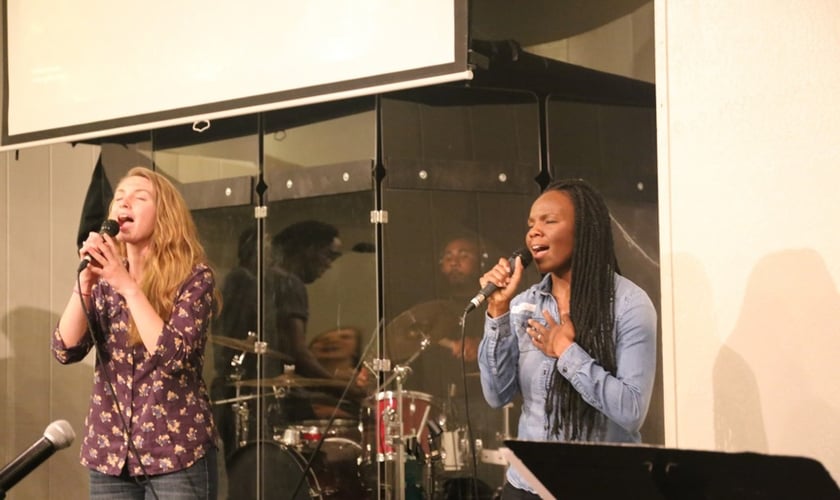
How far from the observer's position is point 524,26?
3.10 m

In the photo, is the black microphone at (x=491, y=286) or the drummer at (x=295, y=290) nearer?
the black microphone at (x=491, y=286)

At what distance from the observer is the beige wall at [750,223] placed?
207 cm

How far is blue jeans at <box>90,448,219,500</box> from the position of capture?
2.31 metres

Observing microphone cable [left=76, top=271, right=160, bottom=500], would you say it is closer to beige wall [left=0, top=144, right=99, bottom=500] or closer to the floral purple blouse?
the floral purple blouse

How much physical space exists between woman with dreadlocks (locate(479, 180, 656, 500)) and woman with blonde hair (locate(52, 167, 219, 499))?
2.53ft

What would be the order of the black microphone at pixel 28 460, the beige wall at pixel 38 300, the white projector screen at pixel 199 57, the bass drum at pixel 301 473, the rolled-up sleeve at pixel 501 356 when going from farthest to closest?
the beige wall at pixel 38 300 → the bass drum at pixel 301 473 → the white projector screen at pixel 199 57 → the rolled-up sleeve at pixel 501 356 → the black microphone at pixel 28 460

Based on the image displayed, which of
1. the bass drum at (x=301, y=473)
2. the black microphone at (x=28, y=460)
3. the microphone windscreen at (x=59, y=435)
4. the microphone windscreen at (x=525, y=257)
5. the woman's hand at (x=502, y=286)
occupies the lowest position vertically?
the bass drum at (x=301, y=473)

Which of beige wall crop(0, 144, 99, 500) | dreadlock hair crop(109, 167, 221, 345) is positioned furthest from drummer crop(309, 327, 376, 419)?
beige wall crop(0, 144, 99, 500)

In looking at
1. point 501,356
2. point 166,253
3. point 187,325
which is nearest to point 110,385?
point 187,325

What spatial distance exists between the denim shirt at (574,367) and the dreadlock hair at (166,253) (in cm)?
82

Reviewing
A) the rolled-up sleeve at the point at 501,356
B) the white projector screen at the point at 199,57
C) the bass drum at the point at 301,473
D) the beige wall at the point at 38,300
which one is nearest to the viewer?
the rolled-up sleeve at the point at 501,356

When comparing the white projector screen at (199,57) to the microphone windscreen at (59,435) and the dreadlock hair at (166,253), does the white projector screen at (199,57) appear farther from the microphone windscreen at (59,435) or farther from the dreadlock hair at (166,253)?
the microphone windscreen at (59,435)

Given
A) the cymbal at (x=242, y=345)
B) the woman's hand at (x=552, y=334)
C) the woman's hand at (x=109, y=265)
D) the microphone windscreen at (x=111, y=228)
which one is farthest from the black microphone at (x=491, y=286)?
the cymbal at (x=242, y=345)

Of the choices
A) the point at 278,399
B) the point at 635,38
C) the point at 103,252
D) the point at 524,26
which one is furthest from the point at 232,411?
the point at 635,38
